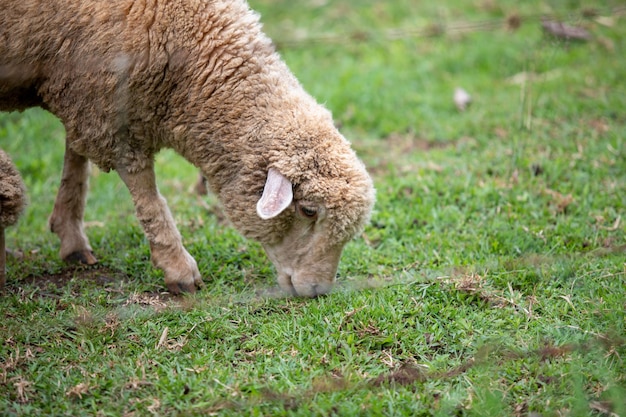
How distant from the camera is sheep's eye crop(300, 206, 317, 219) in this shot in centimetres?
426

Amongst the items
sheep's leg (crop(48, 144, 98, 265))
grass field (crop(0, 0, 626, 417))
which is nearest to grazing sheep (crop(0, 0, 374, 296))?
grass field (crop(0, 0, 626, 417))

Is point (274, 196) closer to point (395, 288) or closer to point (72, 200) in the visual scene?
point (395, 288)

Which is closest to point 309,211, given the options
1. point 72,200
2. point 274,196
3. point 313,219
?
point 313,219

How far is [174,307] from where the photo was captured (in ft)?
14.1

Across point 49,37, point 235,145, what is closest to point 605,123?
point 235,145

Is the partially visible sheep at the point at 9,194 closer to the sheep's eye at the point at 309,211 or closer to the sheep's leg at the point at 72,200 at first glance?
the sheep's leg at the point at 72,200

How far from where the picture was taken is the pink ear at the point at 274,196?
4.01m

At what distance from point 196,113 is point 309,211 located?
3.10 ft

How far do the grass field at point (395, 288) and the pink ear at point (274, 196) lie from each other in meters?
0.68

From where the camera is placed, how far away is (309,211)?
14.1 feet

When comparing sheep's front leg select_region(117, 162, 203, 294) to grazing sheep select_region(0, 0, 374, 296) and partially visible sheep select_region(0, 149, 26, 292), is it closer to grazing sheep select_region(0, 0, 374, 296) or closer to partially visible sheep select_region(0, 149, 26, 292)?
grazing sheep select_region(0, 0, 374, 296)

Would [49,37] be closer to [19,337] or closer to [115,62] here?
[115,62]

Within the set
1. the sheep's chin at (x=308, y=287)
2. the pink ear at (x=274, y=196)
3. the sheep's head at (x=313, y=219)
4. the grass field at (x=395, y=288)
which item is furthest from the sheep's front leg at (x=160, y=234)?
the pink ear at (x=274, y=196)

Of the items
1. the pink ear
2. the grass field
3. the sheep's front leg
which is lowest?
the grass field
